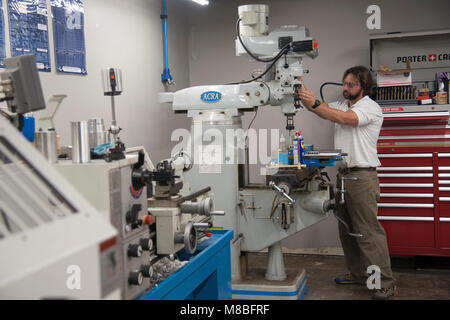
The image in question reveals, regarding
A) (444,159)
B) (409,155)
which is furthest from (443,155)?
(409,155)

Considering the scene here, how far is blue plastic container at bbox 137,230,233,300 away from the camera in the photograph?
161 centimetres

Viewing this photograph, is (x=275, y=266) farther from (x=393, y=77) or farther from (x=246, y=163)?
(x=393, y=77)

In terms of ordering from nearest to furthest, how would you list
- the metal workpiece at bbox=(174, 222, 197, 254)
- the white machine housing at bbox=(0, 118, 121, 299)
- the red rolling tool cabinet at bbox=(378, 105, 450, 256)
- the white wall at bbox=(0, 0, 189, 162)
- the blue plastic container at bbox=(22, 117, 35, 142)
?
the white machine housing at bbox=(0, 118, 121, 299) → the blue plastic container at bbox=(22, 117, 35, 142) → the metal workpiece at bbox=(174, 222, 197, 254) → the white wall at bbox=(0, 0, 189, 162) → the red rolling tool cabinet at bbox=(378, 105, 450, 256)

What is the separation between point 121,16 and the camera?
3.31 meters

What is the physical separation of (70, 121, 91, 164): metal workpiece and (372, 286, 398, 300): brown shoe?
2.48 m

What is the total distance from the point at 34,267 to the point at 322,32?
3908 millimetres

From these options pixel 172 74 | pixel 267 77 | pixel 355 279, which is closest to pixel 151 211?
pixel 267 77

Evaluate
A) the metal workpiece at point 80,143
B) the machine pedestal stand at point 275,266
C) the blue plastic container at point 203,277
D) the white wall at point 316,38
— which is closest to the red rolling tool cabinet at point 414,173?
the white wall at point 316,38

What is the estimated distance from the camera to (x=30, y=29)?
2.42 metres

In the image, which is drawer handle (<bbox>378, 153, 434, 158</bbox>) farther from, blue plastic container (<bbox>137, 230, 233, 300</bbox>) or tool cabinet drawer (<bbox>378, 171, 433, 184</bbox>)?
blue plastic container (<bbox>137, 230, 233, 300</bbox>)

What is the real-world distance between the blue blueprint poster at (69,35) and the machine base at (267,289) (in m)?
1.68

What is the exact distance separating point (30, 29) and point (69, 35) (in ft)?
1.03

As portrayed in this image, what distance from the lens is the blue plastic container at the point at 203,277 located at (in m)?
1.61

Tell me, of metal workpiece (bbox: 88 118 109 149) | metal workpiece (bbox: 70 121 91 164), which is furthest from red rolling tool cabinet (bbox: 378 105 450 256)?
metal workpiece (bbox: 70 121 91 164)
